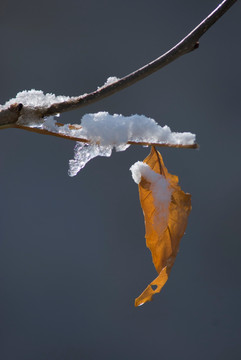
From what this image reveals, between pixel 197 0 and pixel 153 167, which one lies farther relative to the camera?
pixel 197 0

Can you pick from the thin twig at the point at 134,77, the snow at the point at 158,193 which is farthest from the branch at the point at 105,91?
the snow at the point at 158,193

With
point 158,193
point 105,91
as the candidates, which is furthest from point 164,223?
point 105,91

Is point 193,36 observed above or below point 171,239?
above

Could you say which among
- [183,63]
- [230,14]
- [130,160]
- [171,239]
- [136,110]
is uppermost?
[230,14]

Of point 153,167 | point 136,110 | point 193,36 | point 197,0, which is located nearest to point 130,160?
point 136,110

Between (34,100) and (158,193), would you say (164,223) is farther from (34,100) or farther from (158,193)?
(34,100)

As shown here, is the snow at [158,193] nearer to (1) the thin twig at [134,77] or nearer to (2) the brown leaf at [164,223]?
(2) the brown leaf at [164,223]

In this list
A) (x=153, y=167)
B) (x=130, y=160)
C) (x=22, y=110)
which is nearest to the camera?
(x=22, y=110)

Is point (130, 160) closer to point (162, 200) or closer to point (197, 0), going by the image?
point (197, 0)

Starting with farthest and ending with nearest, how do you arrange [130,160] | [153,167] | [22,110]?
[130,160] < [153,167] < [22,110]
